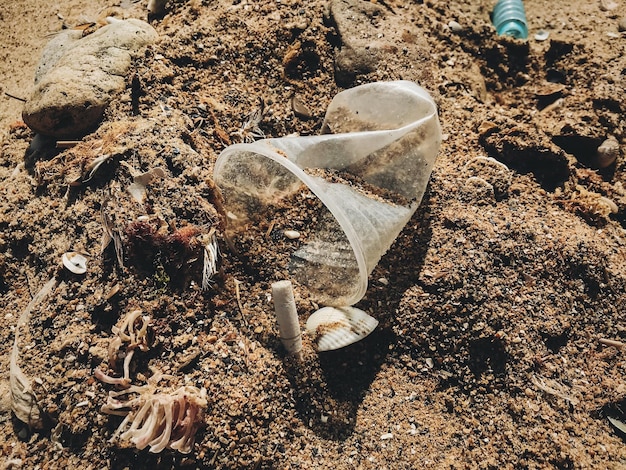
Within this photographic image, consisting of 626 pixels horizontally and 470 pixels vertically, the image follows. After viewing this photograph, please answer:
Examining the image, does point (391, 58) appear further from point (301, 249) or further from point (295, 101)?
point (301, 249)

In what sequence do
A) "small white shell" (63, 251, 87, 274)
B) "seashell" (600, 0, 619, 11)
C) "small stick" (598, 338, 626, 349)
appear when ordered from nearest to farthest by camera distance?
1. "small white shell" (63, 251, 87, 274)
2. "small stick" (598, 338, 626, 349)
3. "seashell" (600, 0, 619, 11)

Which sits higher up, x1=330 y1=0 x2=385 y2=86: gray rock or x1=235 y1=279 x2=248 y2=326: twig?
x1=330 y1=0 x2=385 y2=86: gray rock

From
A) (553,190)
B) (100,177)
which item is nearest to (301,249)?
(100,177)

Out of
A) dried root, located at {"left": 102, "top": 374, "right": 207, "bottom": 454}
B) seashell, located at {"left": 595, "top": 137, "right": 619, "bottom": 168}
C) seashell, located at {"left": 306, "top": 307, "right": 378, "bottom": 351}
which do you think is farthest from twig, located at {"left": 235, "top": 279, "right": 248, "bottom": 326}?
seashell, located at {"left": 595, "top": 137, "right": 619, "bottom": 168}

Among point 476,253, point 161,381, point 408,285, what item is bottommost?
point 161,381

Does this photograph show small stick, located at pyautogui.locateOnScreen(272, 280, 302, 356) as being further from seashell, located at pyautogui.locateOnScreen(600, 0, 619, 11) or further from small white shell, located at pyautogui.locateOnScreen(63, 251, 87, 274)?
seashell, located at pyautogui.locateOnScreen(600, 0, 619, 11)

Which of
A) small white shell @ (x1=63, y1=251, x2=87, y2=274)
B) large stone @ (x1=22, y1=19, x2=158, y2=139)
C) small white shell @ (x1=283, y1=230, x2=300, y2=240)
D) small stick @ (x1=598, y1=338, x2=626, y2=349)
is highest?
large stone @ (x1=22, y1=19, x2=158, y2=139)
